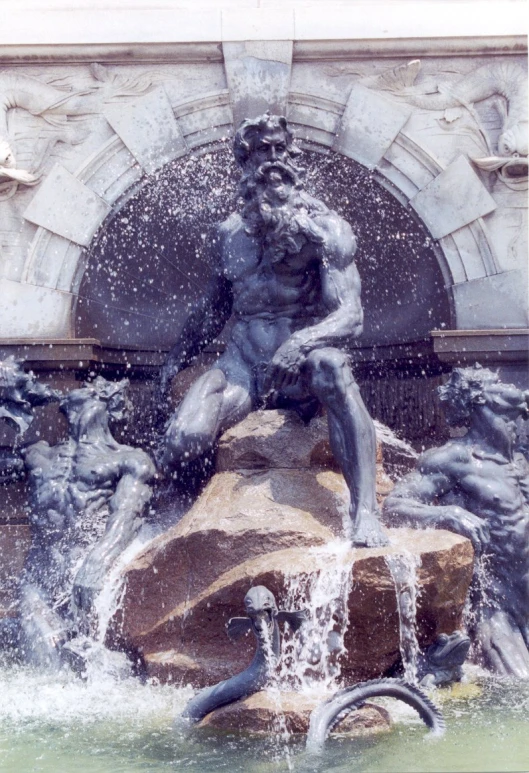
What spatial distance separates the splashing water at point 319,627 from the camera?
4.28 meters

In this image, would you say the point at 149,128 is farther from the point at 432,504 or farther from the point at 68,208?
the point at 432,504

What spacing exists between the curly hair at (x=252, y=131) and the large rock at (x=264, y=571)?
1.51 m

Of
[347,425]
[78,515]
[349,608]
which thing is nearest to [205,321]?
[78,515]

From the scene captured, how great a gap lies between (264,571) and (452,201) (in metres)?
3.59

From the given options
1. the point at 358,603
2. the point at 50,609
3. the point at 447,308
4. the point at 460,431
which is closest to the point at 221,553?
the point at 358,603

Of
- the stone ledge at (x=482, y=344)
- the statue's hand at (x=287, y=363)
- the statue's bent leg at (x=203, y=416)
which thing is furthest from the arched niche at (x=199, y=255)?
the statue's hand at (x=287, y=363)

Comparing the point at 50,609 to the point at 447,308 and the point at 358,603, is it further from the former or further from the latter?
the point at 447,308

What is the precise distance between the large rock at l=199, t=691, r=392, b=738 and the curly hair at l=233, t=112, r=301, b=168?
9.00 feet

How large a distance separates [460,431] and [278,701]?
10.9 ft

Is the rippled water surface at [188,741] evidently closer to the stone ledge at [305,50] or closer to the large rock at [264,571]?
the large rock at [264,571]

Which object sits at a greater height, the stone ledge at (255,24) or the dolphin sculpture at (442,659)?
the stone ledge at (255,24)

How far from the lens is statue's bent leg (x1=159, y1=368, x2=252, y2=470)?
519 cm

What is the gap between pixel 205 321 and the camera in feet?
19.8

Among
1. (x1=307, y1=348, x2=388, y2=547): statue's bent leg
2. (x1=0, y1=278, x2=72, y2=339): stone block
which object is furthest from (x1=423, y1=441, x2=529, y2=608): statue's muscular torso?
(x1=0, y1=278, x2=72, y2=339): stone block
